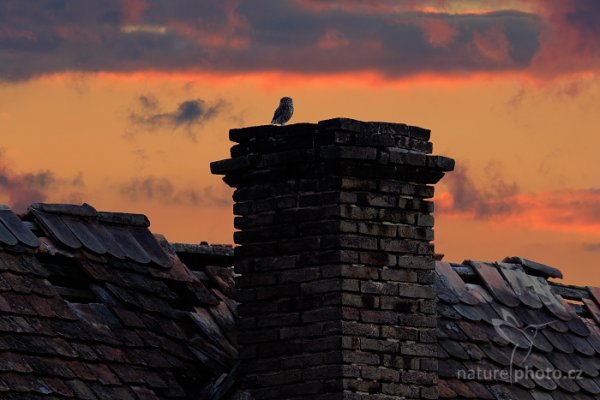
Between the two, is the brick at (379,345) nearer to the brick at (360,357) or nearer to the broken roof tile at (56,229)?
the brick at (360,357)

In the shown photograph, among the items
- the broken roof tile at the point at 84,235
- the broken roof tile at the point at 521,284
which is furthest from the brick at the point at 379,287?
the broken roof tile at the point at 521,284

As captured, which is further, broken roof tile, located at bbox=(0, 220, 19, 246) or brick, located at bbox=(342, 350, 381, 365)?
broken roof tile, located at bbox=(0, 220, 19, 246)

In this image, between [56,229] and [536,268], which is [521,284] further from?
[56,229]

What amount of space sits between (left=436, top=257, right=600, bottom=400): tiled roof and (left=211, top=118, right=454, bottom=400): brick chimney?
1279 mm

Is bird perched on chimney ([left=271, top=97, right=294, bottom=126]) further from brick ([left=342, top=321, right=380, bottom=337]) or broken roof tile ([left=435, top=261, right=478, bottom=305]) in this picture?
broken roof tile ([left=435, top=261, right=478, bottom=305])

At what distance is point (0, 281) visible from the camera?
40.4ft

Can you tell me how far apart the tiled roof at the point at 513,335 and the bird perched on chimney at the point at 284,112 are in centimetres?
245

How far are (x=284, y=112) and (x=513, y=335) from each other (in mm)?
3326

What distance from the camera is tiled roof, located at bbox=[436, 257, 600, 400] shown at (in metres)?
14.7

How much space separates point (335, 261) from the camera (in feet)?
41.8

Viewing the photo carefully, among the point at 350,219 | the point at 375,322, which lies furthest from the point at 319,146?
the point at 375,322

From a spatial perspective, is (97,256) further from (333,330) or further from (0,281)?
(333,330)

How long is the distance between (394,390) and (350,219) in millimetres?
1342

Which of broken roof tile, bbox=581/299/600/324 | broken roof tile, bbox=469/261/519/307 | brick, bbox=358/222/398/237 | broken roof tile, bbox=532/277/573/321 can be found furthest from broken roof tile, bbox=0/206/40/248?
broken roof tile, bbox=581/299/600/324
